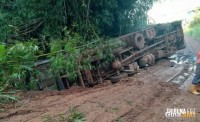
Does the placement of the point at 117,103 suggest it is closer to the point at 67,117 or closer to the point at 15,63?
the point at 67,117

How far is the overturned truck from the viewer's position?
307 inches

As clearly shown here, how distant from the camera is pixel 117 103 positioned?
5.55 metres

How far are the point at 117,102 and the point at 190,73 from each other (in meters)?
4.81

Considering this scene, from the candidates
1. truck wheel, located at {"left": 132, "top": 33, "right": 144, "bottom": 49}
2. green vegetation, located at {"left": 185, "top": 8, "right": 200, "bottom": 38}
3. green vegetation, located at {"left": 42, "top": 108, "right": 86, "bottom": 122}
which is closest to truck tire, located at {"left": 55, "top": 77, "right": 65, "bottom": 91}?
green vegetation, located at {"left": 42, "top": 108, "right": 86, "bottom": 122}

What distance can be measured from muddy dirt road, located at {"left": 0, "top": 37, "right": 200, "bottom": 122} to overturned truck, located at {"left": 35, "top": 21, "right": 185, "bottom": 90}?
0.68 m

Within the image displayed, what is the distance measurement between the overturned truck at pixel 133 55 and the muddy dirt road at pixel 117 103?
68 centimetres

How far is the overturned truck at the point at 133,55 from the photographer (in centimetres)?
780

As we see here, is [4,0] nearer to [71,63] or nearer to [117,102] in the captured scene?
[71,63]

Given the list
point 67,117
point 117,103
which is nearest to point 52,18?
point 117,103

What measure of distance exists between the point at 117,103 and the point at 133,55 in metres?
4.88

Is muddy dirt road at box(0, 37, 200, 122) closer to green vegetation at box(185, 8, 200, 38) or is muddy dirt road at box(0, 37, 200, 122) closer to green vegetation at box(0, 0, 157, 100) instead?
green vegetation at box(0, 0, 157, 100)

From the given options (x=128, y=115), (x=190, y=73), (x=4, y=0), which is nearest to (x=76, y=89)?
(x=128, y=115)

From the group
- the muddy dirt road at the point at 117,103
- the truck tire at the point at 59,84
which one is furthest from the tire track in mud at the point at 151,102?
the truck tire at the point at 59,84

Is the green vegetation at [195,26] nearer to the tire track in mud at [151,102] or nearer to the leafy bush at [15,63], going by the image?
the tire track in mud at [151,102]
